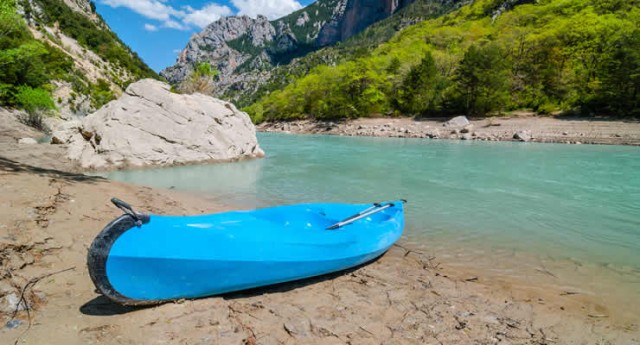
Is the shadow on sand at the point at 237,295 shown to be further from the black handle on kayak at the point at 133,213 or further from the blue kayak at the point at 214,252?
the black handle on kayak at the point at 133,213

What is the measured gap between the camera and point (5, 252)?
3258 mm

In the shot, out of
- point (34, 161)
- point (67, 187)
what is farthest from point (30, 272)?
point (34, 161)

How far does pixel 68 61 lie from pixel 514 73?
62926 millimetres

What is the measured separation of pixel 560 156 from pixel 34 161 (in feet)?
78.5

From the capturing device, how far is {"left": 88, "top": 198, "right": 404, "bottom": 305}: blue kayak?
9.08 feet

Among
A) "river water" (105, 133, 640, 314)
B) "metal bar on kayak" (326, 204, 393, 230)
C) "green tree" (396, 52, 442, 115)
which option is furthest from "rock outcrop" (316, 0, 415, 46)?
"metal bar on kayak" (326, 204, 393, 230)

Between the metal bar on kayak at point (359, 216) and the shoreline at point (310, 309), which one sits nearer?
the shoreline at point (310, 309)

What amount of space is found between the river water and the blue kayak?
2.10 meters

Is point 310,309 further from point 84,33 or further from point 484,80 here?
point 84,33

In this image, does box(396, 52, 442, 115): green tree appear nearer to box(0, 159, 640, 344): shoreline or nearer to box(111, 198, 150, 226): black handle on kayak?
box(0, 159, 640, 344): shoreline

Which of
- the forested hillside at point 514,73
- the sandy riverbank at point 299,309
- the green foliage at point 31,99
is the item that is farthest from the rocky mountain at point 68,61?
the forested hillside at point 514,73

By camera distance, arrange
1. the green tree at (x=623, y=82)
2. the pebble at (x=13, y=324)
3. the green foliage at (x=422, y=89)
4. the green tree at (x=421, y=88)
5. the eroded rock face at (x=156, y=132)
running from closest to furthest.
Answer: the pebble at (x=13, y=324) < the eroded rock face at (x=156, y=132) < the green tree at (x=623, y=82) < the green foliage at (x=422, y=89) < the green tree at (x=421, y=88)

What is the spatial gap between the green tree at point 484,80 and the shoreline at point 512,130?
2.61 metres

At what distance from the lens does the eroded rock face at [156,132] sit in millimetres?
13055
